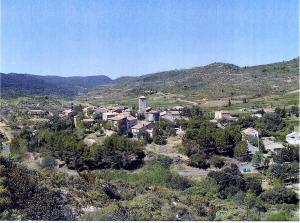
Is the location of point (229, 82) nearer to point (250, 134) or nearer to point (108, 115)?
point (108, 115)

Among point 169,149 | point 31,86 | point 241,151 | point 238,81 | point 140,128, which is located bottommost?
point 169,149

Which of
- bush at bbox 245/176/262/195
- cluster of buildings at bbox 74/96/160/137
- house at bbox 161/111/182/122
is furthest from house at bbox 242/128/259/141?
bush at bbox 245/176/262/195

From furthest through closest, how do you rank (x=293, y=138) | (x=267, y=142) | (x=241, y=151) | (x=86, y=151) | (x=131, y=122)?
(x=131, y=122) → (x=267, y=142) → (x=293, y=138) → (x=241, y=151) → (x=86, y=151)

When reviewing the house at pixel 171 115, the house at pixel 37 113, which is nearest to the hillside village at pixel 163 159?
the house at pixel 171 115

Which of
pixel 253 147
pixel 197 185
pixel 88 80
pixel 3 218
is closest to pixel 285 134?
pixel 253 147

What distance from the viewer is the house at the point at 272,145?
59.0 feet

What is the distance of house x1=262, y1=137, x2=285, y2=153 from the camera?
1798 centimetres

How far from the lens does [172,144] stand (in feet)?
63.7

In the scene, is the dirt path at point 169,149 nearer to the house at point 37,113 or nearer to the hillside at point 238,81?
the house at point 37,113

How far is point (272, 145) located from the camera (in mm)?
18891

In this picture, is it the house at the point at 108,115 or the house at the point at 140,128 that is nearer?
the house at the point at 140,128

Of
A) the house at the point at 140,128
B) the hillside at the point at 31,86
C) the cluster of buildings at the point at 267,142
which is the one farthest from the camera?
the hillside at the point at 31,86

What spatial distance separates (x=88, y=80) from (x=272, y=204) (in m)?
98.0

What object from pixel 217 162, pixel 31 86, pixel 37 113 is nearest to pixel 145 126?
pixel 217 162
